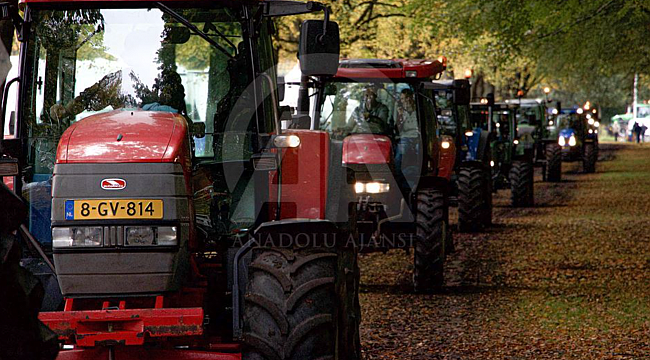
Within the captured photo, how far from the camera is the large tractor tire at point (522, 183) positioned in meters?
24.5

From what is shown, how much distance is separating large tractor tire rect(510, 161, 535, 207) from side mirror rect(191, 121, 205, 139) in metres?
18.8

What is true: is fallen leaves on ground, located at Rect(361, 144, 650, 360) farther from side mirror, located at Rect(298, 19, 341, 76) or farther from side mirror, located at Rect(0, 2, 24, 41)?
side mirror, located at Rect(0, 2, 24, 41)

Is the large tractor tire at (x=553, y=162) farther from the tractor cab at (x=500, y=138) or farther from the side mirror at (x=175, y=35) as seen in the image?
the side mirror at (x=175, y=35)

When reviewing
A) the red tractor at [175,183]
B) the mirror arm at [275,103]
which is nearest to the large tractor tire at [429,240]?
the red tractor at [175,183]

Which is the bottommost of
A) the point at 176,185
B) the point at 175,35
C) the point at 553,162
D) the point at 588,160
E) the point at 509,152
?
the point at 588,160

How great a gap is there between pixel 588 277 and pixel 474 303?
270 centimetres

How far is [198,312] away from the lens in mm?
5633

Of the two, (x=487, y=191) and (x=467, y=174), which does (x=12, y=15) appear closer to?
(x=467, y=174)

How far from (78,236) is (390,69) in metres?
7.75

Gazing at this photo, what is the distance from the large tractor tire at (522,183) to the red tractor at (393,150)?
1124cm

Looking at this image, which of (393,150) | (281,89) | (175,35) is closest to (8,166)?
(175,35)

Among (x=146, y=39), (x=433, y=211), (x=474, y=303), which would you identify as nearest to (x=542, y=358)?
(x=474, y=303)

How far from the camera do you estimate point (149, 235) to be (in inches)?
217

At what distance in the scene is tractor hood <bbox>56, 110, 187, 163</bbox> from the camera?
18.1ft
